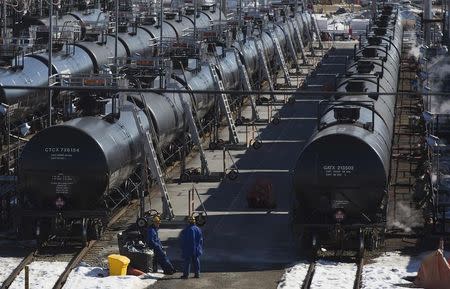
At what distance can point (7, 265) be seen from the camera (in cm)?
2755

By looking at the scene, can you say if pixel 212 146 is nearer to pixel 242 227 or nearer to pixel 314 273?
pixel 242 227

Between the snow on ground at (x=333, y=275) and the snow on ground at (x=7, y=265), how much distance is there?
613 centimetres

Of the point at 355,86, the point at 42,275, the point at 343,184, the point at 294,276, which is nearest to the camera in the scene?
the point at 42,275

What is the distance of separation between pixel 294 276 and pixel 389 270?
2025mm

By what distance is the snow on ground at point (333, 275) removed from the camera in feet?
85.2

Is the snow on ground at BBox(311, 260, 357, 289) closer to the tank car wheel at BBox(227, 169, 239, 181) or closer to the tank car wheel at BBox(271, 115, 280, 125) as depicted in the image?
the tank car wheel at BBox(227, 169, 239, 181)

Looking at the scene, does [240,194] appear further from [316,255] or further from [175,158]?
[316,255]

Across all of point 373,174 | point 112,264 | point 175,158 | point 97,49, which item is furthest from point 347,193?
point 97,49

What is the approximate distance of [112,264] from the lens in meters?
26.6

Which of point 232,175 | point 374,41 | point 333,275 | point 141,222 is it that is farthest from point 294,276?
point 374,41

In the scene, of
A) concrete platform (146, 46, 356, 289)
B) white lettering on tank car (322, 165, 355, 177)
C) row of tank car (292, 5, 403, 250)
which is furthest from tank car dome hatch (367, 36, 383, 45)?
white lettering on tank car (322, 165, 355, 177)

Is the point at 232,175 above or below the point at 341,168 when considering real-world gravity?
below

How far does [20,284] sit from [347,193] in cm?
715

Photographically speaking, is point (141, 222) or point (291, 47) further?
point (291, 47)
